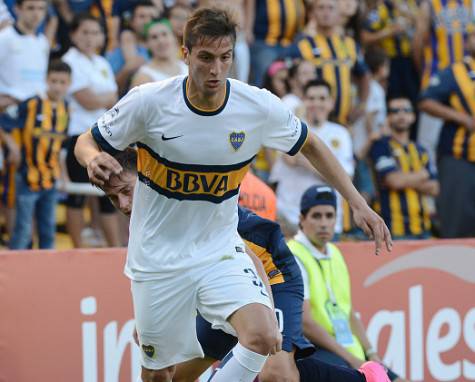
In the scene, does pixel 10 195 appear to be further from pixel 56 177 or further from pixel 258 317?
pixel 258 317

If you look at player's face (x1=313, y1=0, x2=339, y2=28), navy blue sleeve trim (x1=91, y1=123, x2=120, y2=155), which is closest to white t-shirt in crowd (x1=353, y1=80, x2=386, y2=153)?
player's face (x1=313, y1=0, x2=339, y2=28)

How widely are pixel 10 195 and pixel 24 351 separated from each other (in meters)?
2.66

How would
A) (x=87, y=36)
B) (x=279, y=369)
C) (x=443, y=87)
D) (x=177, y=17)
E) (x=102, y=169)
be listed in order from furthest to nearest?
(x=177, y=17) → (x=443, y=87) → (x=87, y=36) → (x=279, y=369) → (x=102, y=169)

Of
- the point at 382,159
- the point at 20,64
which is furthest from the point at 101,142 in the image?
the point at 382,159

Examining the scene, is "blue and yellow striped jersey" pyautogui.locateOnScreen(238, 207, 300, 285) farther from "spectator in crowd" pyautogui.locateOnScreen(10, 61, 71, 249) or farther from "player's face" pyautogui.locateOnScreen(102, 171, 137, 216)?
"spectator in crowd" pyautogui.locateOnScreen(10, 61, 71, 249)

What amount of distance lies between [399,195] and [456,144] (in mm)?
759

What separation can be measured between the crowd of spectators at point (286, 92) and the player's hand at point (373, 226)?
3.17 meters

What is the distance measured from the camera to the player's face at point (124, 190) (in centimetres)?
601

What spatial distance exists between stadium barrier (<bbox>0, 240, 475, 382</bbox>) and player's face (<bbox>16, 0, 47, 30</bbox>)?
3.25 m

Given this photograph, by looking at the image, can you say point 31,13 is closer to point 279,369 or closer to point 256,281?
point 279,369

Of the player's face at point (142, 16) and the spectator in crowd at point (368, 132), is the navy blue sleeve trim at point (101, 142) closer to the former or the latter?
the player's face at point (142, 16)

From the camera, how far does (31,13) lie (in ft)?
32.3

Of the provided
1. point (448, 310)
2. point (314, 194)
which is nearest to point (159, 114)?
point (314, 194)

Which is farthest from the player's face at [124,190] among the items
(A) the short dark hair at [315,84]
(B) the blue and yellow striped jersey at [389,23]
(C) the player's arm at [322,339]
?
(B) the blue and yellow striped jersey at [389,23]
